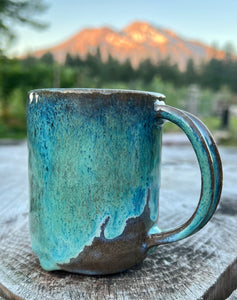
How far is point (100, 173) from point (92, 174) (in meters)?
0.01

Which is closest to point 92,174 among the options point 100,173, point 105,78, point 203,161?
point 100,173

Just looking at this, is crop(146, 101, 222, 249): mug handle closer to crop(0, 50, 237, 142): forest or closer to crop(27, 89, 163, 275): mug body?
crop(27, 89, 163, 275): mug body

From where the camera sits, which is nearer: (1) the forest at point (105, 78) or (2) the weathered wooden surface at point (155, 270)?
(2) the weathered wooden surface at point (155, 270)

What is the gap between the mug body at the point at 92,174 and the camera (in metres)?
0.48

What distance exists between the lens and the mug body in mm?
484

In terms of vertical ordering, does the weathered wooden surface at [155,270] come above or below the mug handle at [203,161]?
below

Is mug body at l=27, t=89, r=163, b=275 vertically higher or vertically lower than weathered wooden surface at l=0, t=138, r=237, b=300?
higher

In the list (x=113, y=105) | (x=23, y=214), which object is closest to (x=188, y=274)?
(x=113, y=105)

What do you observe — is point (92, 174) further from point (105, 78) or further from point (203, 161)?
point (105, 78)

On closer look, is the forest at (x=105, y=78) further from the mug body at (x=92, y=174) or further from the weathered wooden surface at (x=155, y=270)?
the mug body at (x=92, y=174)

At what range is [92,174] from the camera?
49 centimetres

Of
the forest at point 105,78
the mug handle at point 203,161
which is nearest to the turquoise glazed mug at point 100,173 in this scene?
the mug handle at point 203,161

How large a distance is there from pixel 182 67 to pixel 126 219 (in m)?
22.7

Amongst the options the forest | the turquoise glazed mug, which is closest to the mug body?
the turquoise glazed mug
